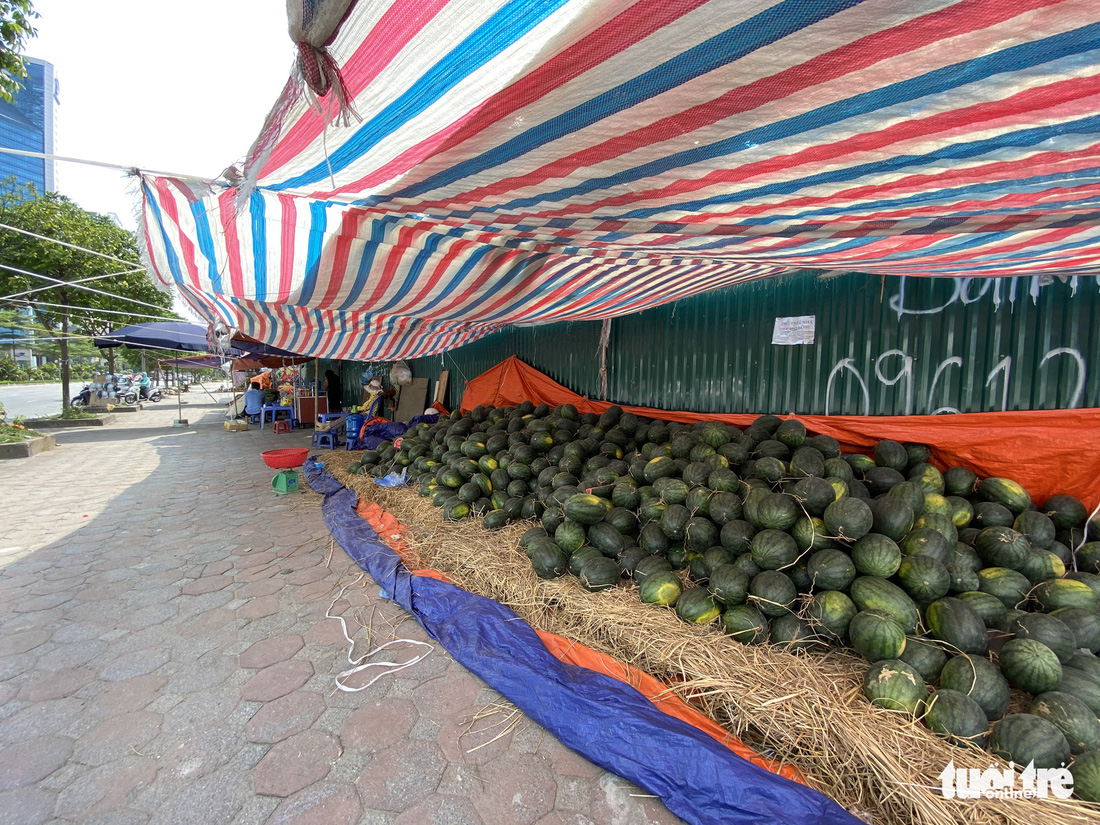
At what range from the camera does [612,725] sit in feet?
7.12

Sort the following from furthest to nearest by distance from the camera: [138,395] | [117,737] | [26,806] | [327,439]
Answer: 1. [138,395]
2. [327,439]
3. [117,737]
4. [26,806]

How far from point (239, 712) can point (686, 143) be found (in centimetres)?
372

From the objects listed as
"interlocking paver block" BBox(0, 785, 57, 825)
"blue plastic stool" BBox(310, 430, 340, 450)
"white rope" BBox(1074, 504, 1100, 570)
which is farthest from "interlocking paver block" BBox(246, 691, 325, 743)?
"blue plastic stool" BBox(310, 430, 340, 450)

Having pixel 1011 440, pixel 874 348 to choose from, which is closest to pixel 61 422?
pixel 874 348

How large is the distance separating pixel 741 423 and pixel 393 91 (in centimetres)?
421

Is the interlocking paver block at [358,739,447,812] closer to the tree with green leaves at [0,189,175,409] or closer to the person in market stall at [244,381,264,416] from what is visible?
the tree with green leaves at [0,189,175,409]

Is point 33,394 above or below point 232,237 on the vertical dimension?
below

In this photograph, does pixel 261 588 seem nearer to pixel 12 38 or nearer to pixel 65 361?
pixel 12 38

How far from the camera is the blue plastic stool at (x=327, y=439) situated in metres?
11.2

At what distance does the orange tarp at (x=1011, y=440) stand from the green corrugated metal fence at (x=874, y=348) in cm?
29

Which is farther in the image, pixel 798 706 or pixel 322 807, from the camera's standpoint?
pixel 798 706

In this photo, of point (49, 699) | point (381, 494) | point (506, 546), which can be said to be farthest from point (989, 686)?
point (381, 494)

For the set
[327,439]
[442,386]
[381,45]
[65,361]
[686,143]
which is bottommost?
[327,439]

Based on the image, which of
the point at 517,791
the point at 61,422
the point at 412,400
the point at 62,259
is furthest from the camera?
the point at 61,422
